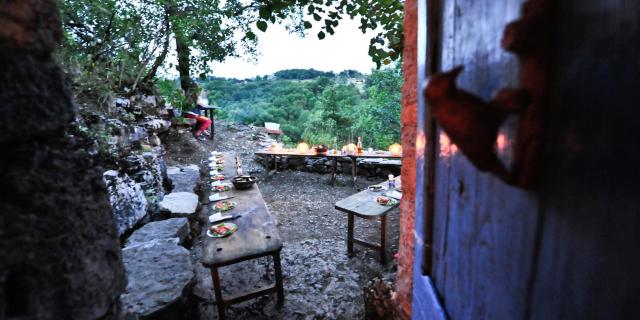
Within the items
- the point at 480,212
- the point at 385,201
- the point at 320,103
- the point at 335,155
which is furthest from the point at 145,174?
the point at 320,103

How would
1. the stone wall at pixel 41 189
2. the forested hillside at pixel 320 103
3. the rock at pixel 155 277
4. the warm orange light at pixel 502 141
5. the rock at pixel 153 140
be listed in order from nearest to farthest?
the warm orange light at pixel 502 141 < the stone wall at pixel 41 189 < the rock at pixel 155 277 < the rock at pixel 153 140 < the forested hillside at pixel 320 103

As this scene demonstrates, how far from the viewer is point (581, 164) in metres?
0.42

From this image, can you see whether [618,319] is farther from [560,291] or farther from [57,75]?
[57,75]

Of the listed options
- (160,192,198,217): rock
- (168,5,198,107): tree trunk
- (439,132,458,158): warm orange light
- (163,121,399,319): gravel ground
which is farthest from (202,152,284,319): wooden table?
(168,5,198,107): tree trunk

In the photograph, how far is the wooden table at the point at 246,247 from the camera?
9.61 ft

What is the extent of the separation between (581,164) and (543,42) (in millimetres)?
197

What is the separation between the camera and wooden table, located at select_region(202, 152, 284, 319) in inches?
115

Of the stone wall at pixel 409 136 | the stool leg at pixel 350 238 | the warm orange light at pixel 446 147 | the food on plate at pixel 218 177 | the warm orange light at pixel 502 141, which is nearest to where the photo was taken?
the warm orange light at pixel 502 141

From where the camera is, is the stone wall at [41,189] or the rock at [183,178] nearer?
the stone wall at [41,189]

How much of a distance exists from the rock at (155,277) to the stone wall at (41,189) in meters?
1.58

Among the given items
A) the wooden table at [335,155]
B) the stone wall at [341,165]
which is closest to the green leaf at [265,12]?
the wooden table at [335,155]

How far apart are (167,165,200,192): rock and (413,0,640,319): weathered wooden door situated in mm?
5848

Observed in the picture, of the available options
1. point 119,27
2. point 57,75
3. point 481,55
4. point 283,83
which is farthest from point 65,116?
point 283,83

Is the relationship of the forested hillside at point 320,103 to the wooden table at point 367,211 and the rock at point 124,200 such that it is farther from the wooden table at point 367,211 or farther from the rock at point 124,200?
the rock at point 124,200
